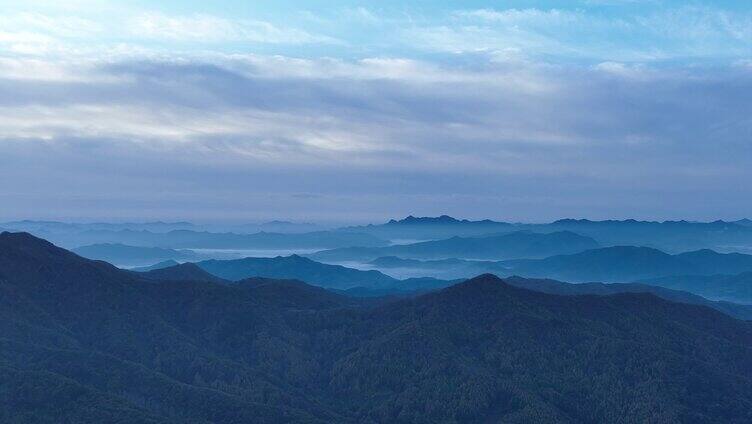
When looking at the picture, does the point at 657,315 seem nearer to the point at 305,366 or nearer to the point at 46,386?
the point at 305,366

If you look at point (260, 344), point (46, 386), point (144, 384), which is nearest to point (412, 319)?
point (260, 344)

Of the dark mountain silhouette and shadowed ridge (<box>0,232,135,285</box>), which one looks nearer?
the dark mountain silhouette

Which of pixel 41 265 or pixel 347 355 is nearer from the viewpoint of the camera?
pixel 347 355

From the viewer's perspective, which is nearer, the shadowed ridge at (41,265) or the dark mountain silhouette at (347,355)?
the dark mountain silhouette at (347,355)

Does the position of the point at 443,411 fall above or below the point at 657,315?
below

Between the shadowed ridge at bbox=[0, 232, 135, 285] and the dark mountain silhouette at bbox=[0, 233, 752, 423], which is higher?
the shadowed ridge at bbox=[0, 232, 135, 285]

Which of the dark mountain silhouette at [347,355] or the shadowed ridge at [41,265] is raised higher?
the shadowed ridge at [41,265]

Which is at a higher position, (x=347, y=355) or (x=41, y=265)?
(x=41, y=265)

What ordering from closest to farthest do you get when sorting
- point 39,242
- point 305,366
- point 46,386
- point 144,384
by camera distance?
point 46,386, point 144,384, point 305,366, point 39,242
